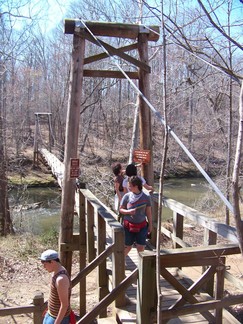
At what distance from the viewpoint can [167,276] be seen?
2518 mm

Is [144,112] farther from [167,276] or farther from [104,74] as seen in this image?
[167,276]

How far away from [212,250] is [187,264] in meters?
0.23

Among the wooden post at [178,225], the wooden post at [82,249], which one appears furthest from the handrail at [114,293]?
the wooden post at [82,249]

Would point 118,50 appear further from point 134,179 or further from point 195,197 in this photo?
point 195,197

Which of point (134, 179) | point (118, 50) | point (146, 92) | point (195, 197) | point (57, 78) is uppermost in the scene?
→ point (57, 78)

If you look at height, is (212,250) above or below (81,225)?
above

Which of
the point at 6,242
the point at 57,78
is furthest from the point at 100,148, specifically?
the point at 6,242

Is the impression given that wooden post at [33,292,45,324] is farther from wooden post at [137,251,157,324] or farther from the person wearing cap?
wooden post at [137,251,157,324]

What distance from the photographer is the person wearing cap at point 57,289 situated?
9.39 ft

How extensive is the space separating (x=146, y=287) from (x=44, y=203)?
15121mm

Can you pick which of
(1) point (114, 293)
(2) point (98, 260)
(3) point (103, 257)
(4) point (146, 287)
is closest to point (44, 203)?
(2) point (98, 260)

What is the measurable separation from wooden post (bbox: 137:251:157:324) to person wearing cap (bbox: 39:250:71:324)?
61cm

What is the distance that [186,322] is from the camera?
339 cm

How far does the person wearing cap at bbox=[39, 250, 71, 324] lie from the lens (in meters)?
2.86
